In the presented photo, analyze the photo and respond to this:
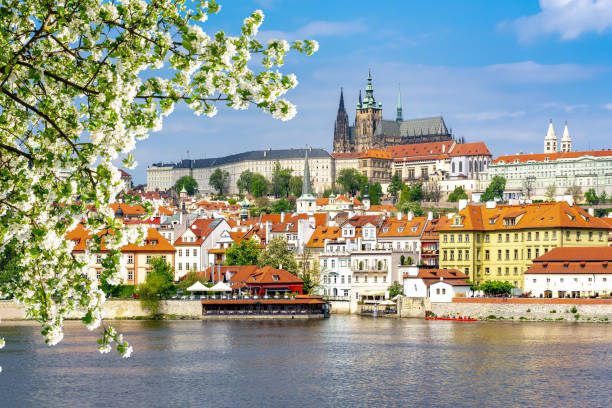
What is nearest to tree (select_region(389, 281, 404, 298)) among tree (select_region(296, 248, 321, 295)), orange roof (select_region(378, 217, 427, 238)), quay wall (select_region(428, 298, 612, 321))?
quay wall (select_region(428, 298, 612, 321))

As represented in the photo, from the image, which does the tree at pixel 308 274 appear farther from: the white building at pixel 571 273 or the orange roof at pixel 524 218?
the white building at pixel 571 273

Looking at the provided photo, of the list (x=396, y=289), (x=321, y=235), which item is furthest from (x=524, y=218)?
(x=321, y=235)

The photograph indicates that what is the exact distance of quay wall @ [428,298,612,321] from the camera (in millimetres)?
66375

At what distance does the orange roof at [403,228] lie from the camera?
90.6m

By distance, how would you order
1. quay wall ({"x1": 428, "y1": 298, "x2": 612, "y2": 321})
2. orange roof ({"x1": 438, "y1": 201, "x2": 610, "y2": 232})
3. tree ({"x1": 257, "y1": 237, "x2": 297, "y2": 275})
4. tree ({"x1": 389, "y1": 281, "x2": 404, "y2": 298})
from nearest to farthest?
1. quay wall ({"x1": 428, "y1": 298, "x2": 612, "y2": 321})
2. orange roof ({"x1": 438, "y1": 201, "x2": 610, "y2": 232})
3. tree ({"x1": 389, "y1": 281, "x2": 404, "y2": 298})
4. tree ({"x1": 257, "y1": 237, "x2": 297, "y2": 275})

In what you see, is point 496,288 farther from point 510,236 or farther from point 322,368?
point 322,368

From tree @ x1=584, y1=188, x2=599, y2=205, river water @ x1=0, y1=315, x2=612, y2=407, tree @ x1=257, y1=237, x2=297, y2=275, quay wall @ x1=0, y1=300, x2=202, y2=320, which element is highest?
tree @ x1=584, y1=188, x2=599, y2=205

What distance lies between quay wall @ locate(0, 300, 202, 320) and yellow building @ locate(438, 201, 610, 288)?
23147mm

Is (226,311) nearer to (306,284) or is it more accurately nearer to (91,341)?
(306,284)

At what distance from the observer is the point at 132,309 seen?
75.4 meters

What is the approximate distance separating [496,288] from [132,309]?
28.8 meters

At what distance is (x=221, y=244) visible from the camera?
100m

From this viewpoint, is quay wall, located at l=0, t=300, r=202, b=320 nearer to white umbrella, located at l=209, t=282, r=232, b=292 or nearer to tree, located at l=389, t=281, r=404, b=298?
white umbrella, located at l=209, t=282, r=232, b=292

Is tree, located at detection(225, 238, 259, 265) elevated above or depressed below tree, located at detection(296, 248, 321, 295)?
above
